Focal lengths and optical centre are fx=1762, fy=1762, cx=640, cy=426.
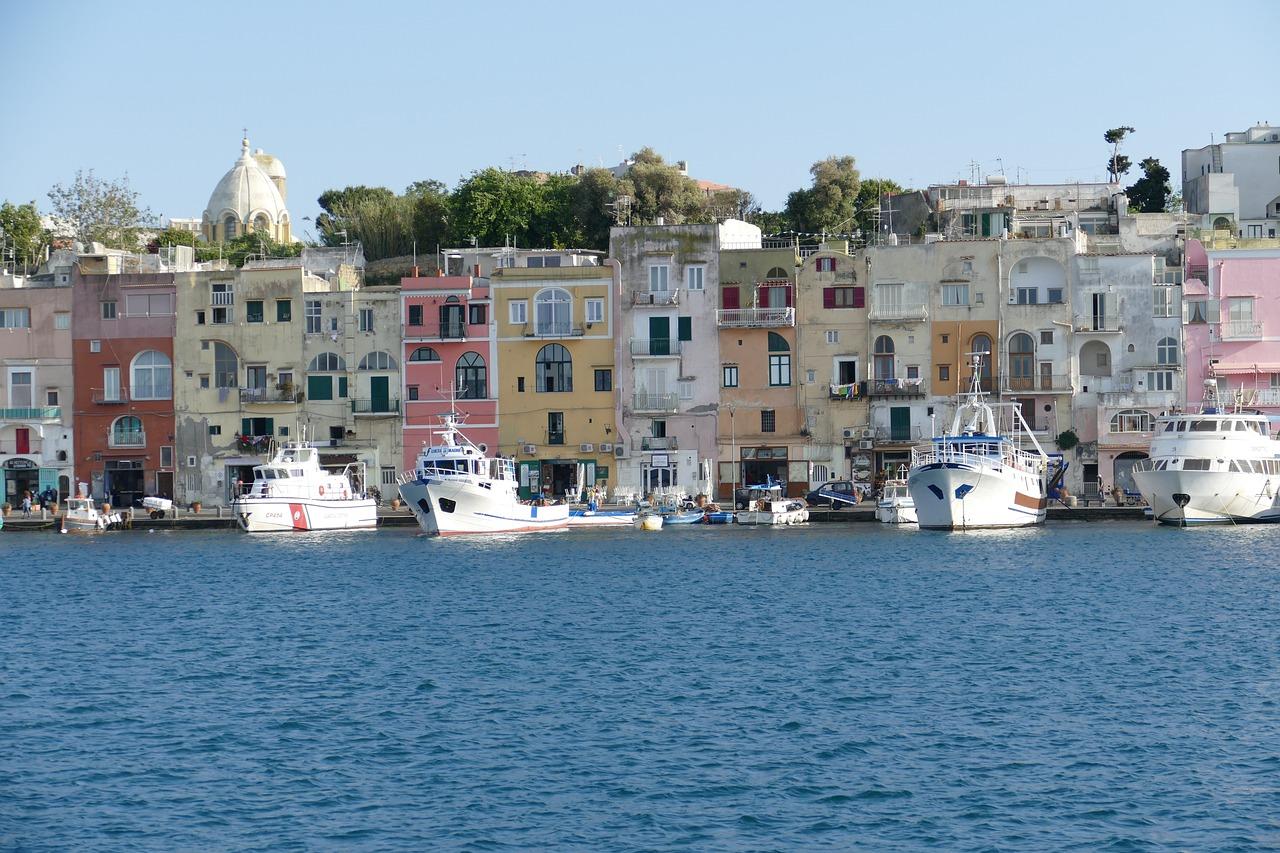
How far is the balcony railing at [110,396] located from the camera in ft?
262

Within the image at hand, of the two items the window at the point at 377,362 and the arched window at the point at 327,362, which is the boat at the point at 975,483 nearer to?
the window at the point at 377,362

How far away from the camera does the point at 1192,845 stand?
23.1 metres


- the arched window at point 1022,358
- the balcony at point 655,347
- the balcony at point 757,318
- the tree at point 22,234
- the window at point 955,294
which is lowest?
the arched window at point 1022,358

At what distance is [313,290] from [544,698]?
50.3 metres

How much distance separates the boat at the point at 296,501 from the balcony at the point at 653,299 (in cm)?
1500

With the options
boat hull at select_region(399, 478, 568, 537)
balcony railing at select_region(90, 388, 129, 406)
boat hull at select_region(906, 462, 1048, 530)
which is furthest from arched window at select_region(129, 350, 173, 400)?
boat hull at select_region(906, 462, 1048, 530)

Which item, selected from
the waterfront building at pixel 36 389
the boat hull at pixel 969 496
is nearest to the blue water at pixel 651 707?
the boat hull at pixel 969 496

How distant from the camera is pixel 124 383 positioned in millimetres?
80250

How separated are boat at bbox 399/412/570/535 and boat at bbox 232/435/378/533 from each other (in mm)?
3540

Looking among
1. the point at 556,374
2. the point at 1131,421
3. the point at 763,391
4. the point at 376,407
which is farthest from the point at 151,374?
the point at 1131,421

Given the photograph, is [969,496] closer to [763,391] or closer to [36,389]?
[763,391]

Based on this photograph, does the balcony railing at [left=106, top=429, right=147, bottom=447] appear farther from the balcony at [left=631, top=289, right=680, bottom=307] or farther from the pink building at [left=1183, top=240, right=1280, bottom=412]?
the pink building at [left=1183, top=240, right=1280, bottom=412]

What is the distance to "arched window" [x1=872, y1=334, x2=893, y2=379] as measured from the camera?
77.9 meters

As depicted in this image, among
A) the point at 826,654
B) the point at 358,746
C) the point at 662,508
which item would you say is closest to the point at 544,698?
the point at 358,746
